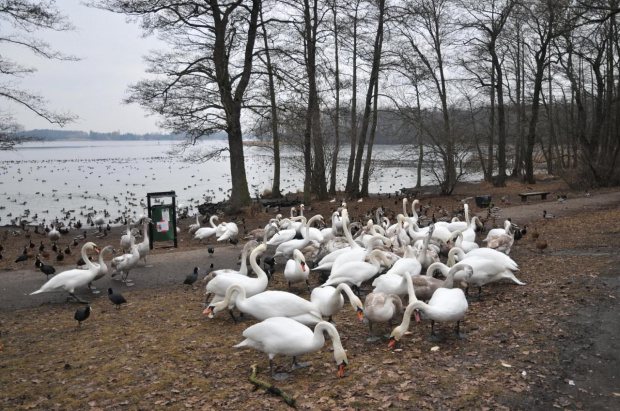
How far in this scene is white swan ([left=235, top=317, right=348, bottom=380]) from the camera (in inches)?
235

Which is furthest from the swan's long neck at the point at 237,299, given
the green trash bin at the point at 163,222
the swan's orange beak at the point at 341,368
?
the green trash bin at the point at 163,222

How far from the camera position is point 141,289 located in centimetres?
1150

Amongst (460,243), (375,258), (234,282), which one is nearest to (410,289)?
(375,258)

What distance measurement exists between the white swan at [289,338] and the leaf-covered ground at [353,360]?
0.34 meters

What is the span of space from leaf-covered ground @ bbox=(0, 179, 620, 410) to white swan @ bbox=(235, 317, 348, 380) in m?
0.34

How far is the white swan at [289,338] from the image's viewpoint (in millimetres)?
5977

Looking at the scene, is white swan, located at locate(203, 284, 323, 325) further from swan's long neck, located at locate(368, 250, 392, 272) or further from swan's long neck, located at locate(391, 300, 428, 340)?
swan's long neck, located at locate(368, 250, 392, 272)

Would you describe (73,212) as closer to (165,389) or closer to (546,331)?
(165,389)

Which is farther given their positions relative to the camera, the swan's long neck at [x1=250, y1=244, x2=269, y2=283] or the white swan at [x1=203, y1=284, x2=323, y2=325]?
the swan's long neck at [x1=250, y1=244, x2=269, y2=283]

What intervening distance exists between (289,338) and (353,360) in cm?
106

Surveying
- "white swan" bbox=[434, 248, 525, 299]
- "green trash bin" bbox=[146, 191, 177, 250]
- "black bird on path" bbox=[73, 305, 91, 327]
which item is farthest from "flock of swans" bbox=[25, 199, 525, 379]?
"green trash bin" bbox=[146, 191, 177, 250]

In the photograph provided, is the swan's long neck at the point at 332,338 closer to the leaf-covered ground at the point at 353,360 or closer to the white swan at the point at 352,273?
the leaf-covered ground at the point at 353,360

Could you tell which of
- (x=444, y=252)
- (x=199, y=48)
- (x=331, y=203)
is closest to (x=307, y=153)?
(x=331, y=203)

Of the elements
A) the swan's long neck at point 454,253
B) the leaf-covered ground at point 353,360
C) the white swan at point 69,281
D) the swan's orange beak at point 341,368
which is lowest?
the leaf-covered ground at point 353,360
